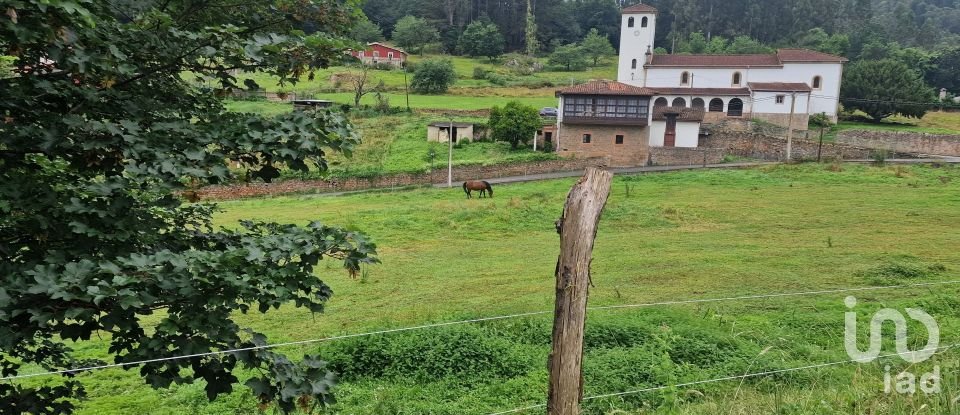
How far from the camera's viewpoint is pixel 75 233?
379 centimetres

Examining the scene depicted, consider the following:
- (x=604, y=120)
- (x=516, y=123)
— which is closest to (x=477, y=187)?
(x=516, y=123)

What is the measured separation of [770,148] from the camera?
144 ft

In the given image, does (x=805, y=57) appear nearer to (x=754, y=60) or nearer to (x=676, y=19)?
(x=754, y=60)

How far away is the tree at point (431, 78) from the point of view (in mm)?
64500

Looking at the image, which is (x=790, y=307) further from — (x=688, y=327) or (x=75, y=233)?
(x=75, y=233)

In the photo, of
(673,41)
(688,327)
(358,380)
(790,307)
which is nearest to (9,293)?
(358,380)

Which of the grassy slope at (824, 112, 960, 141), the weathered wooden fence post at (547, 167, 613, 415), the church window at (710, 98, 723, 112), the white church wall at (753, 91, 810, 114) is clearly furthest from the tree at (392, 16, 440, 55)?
the weathered wooden fence post at (547, 167, 613, 415)

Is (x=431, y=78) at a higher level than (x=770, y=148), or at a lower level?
higher

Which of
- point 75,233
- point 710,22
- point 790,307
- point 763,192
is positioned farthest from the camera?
point 710,22

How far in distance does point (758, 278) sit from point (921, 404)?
10.2m

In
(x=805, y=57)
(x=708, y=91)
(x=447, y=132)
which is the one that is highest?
(x=805, y=57)

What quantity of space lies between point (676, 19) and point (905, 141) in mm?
55988

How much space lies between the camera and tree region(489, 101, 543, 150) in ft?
135

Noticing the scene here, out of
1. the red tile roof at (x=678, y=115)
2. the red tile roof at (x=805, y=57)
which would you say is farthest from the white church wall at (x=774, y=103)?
the red tile roof at (x=678, y=115)
